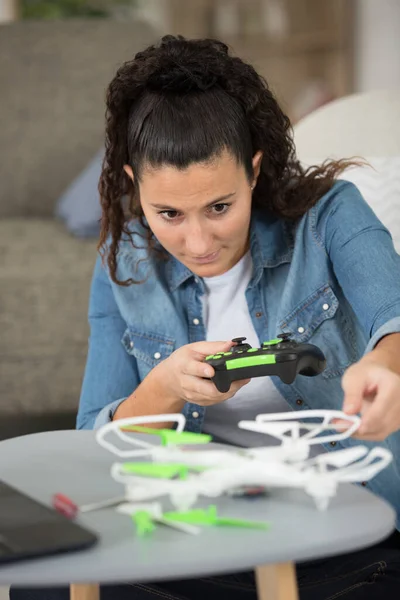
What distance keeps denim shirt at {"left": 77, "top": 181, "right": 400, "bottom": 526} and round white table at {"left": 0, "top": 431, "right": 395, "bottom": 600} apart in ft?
1.30

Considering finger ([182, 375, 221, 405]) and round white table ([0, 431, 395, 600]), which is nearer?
round white table ([0, 431, 395, 600])

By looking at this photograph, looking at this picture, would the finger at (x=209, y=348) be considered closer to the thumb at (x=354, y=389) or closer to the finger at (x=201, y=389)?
the finger at (x=201, y=389)

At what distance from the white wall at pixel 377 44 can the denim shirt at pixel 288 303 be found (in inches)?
116

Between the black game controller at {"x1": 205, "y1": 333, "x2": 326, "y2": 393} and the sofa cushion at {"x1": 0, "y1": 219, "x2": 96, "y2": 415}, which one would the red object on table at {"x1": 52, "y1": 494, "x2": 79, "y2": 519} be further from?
the sofa cushion at {"x1": 0, "y1": 219, "x2": 96, "y2": 415}

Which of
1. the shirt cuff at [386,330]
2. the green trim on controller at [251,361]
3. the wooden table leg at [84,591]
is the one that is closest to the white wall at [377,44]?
the shirt cuff at [386,330]

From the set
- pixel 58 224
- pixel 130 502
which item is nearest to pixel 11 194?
pixel 58 224

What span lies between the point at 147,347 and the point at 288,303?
0.71 feet

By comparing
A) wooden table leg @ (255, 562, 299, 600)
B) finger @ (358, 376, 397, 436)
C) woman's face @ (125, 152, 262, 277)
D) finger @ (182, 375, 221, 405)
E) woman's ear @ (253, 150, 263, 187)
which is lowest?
wooden table leg @ (255, 562, 299, 600)

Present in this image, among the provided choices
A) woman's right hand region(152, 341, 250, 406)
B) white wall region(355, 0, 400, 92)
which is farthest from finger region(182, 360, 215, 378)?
white wall region(355, 0, 400, 92)

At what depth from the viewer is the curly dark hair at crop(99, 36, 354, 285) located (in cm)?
125

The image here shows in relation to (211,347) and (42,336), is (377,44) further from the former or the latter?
(211,347)

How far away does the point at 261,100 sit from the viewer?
1.34m

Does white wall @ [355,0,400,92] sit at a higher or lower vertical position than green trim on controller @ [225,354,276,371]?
higher

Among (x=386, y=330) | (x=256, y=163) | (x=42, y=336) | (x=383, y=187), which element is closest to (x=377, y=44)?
(x=42, y=336)
